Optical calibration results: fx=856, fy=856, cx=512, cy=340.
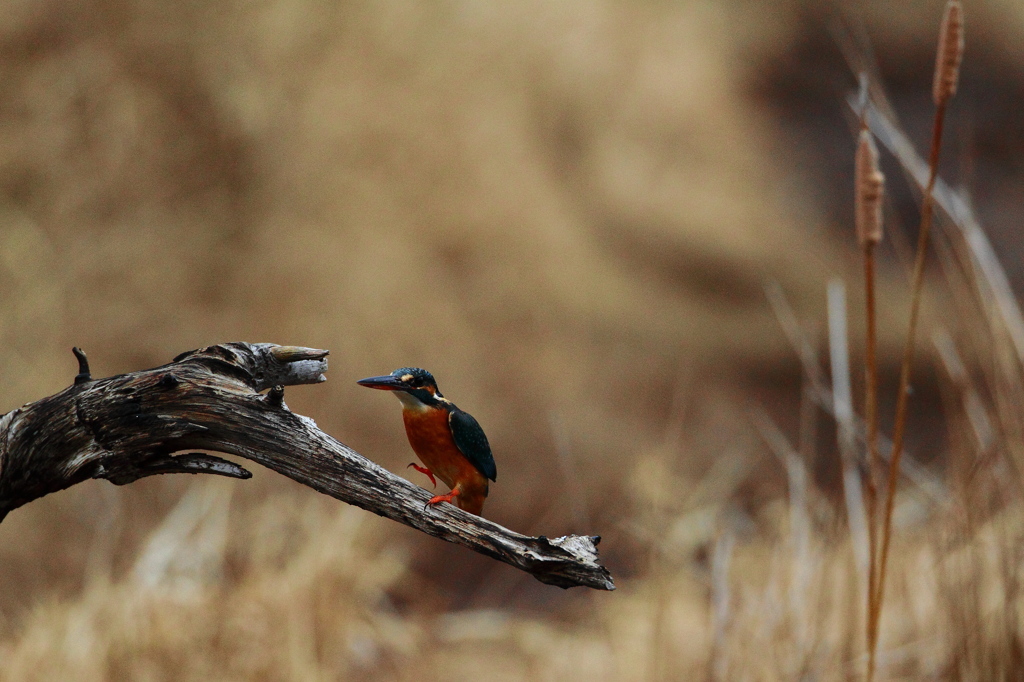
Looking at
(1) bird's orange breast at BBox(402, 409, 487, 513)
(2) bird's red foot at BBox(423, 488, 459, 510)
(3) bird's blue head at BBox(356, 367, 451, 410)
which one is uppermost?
(3) bird's blue head at BBox(356, 367, 451, 410)

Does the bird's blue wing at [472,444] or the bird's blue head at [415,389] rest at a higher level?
the bird's blue head at [415,389]

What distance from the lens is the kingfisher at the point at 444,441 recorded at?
29 centimetres

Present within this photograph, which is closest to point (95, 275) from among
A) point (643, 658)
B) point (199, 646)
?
point (199, 646)

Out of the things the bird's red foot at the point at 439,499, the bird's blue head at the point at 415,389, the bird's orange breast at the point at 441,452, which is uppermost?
the bird's blue head at the point at 415,389

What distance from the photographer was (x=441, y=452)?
0.29 metres

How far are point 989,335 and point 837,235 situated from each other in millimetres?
1419

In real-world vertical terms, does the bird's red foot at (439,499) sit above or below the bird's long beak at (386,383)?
below

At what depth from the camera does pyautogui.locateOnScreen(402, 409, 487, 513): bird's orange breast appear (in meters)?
0.29

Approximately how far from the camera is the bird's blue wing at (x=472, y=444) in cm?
29

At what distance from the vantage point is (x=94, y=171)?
5.89 ft

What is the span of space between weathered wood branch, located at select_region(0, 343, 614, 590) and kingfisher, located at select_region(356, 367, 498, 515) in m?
0.03

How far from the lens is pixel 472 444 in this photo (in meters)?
0.29

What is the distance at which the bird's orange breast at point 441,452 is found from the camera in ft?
0.94

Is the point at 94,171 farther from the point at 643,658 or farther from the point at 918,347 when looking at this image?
the point at 918,347
